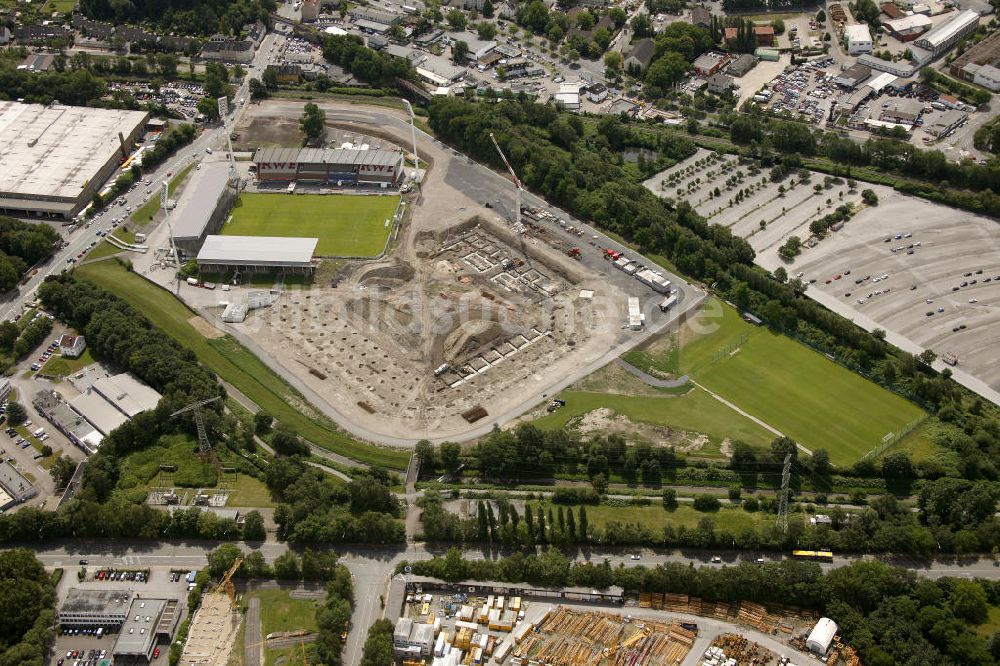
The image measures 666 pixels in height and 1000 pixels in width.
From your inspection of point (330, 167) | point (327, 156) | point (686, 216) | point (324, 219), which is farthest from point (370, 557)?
point (327, 156)

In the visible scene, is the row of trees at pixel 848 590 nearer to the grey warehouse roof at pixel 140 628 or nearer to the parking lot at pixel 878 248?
the grey warehouse roof at pixel 140 628

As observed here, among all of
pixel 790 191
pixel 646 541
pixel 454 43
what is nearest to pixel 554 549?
pixel 646 541

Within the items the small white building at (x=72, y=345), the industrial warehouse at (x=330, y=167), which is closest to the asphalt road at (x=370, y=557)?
the small white building at (x=72, y=345)

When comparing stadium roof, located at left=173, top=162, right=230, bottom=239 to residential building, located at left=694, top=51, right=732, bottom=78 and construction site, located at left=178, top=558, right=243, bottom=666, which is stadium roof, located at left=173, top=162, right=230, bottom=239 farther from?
residential building, located at left=694, top=51, right=732, bottom=78

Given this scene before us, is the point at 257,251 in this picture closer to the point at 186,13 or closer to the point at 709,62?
the point at 186,13

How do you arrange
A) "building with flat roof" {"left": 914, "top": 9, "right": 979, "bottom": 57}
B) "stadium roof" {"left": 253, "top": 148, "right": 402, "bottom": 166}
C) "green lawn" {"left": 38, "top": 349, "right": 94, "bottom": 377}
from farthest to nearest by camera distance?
1. "building with flat roof" {"left": 914, "top": 9, "right": 979, "bottom": 57}
2. "stadium roof" {"left": 253, "top": 148, "right": 402, "bottom": 166}
3. "green lawn" {"left": 38, "top": 349, "right": 94, "bottom": 377}

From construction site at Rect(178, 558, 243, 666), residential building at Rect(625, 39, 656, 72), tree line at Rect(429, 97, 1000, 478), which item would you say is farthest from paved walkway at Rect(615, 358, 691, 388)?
residential building at Rect(625, 39, 656, 72)

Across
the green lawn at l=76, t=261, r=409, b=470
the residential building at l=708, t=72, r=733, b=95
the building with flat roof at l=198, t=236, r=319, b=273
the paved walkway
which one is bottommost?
the green lawn at l=76, t=261, r=409, b=470
